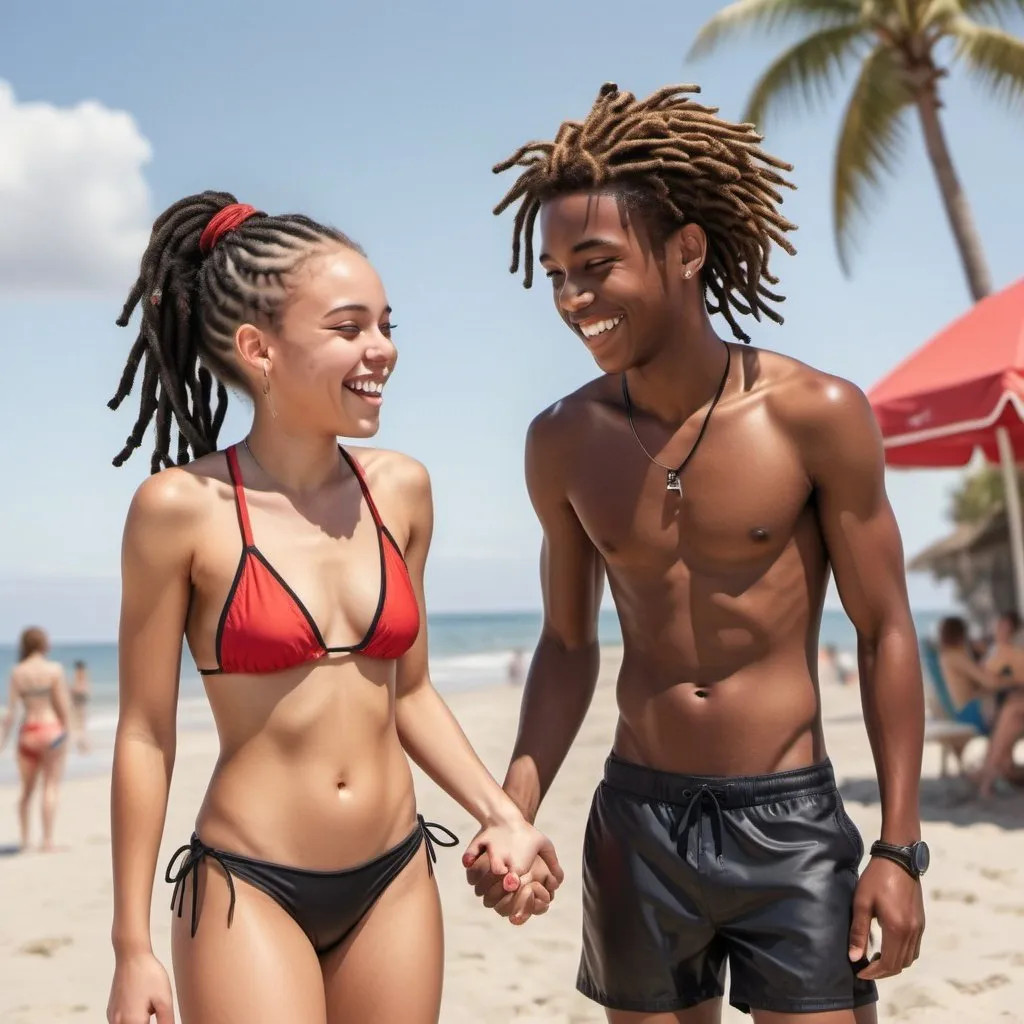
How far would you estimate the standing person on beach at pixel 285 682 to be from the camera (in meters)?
2.46

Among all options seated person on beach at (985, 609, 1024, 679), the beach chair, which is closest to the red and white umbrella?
seated person on beach at (985, 609, 1024, 679)

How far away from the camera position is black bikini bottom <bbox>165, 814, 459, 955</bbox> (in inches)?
97.8

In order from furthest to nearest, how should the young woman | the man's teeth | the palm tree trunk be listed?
the palm tree trunk
the young woman
the man's teeth

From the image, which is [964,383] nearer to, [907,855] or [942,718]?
[942,718]

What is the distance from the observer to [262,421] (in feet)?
9.05

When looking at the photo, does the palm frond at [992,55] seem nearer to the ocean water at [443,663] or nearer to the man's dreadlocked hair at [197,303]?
the ocean water at [443,663]

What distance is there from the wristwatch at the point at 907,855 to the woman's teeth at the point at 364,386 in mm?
1399

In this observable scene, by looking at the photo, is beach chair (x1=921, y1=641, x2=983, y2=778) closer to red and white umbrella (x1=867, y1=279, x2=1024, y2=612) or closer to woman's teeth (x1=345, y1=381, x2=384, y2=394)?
red and white umbrella (x1=867, y1=279, x2=1024, y2=612)

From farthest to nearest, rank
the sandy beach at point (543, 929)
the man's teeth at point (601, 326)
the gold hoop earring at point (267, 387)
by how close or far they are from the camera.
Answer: the sandy beach at point (543, 929), the man's teeth at point (601, 326), the gold hoop earring at point (267, 387)

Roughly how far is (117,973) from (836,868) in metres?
1.48

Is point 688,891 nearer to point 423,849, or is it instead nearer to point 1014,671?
point 423,849

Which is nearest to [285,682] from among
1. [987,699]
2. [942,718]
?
[987,699]

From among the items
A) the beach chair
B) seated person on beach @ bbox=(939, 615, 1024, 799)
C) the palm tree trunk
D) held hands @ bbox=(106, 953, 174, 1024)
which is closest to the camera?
held hands @ bbox=(106, 953, 174, 1024)

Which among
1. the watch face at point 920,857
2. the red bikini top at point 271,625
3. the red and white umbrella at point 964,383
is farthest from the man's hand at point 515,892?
the red and white umbrella at point 964,383
